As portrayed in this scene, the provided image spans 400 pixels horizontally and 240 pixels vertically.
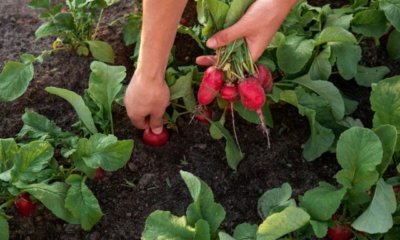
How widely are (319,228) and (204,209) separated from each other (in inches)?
12.7

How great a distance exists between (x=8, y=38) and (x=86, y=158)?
83 cm

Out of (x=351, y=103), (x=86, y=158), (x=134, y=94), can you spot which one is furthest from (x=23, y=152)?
(x=351, y=103)

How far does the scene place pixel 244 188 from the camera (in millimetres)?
2256

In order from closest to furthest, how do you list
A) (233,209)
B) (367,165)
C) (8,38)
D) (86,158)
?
(367,165)
(86,158)
(233,209)
(8,38)

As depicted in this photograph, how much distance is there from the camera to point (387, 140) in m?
1.99

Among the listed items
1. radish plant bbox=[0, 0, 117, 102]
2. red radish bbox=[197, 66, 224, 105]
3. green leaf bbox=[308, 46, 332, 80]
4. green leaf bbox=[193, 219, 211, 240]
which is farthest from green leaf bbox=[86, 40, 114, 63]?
green leaf bbox=[193, 219, 211, 240]

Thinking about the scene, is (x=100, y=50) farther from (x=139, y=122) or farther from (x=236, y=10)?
(x=236, y=10)

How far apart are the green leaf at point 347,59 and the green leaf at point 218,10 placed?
0.48 m

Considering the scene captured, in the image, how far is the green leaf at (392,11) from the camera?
93.8 inches

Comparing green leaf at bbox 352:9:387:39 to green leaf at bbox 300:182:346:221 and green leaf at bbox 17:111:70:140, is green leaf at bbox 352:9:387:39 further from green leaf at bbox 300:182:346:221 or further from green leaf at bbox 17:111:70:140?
green leaf at bbox 17:111:70:140

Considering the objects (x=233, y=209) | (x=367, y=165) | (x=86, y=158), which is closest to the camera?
(x=367, y=165)

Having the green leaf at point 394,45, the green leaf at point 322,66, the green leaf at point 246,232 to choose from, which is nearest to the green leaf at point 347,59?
the green leaf at point 322,66

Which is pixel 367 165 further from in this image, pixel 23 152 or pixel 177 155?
pixel 23 152

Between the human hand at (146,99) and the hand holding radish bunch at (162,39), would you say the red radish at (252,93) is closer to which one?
the hand holding radish bunch at (162,39)
